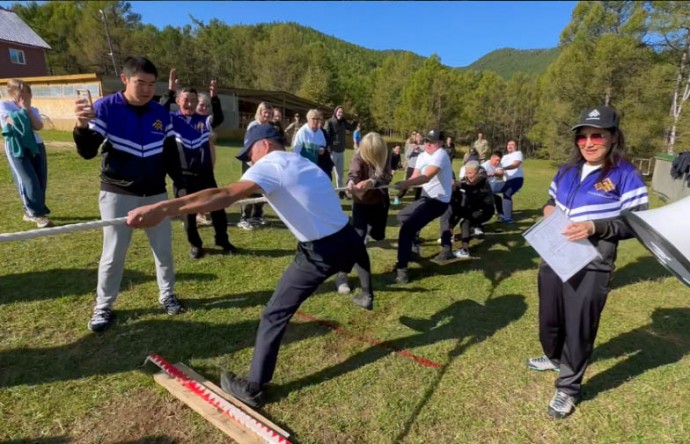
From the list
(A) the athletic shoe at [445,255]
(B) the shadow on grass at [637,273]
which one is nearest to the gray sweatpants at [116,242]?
(A) the athletic shoe at [445,255]

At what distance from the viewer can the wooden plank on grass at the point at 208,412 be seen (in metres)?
2.50

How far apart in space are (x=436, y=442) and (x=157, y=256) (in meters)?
2.97

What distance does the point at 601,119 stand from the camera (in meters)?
2.60

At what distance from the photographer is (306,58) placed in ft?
172

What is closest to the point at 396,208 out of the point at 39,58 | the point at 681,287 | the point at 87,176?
the point at 681,287

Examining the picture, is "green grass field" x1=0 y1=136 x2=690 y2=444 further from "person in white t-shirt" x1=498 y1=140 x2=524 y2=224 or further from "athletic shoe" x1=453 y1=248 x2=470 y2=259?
"person in white t-shirt" x1=498 y1=140 x2=524 y2=224

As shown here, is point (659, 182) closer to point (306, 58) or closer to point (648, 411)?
point (648, 411)

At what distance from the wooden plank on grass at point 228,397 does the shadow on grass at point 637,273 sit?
16.2 ft

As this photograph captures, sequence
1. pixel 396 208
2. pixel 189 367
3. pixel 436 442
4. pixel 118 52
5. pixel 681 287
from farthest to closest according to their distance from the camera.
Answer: pixel 118 52, pixel 396 208, pixel 681 287, pixel 189 367, pixel 436 442

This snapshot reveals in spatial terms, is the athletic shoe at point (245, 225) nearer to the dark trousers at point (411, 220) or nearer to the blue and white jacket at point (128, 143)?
the dark trousers at point (411, 220)

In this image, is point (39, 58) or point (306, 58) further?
point (306, 58)

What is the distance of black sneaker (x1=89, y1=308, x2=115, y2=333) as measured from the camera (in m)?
3.63

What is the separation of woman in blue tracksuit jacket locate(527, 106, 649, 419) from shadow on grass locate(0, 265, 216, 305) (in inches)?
151

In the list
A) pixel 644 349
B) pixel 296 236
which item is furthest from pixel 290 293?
pixel 644 349
